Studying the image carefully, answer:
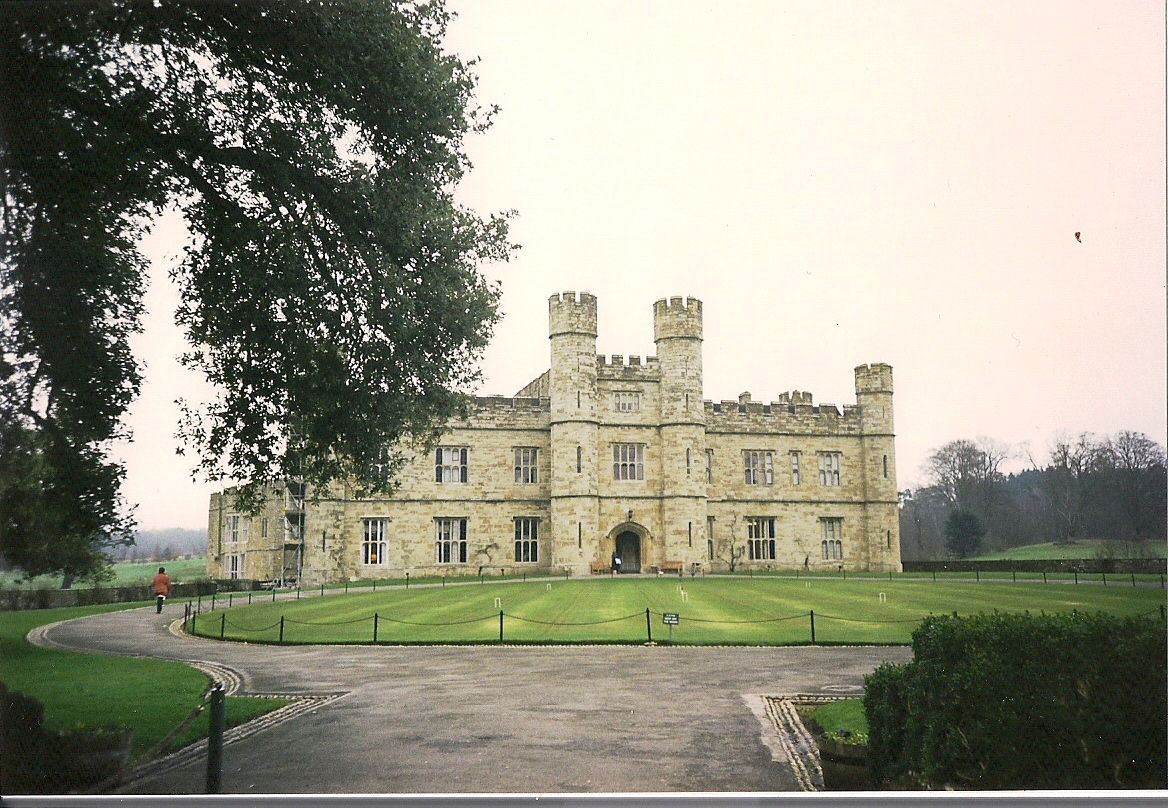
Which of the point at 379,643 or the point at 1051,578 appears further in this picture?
the point at 379,643

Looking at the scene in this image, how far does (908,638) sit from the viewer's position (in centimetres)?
830

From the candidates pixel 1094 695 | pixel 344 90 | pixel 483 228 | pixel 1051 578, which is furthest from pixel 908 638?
pixel 344 90

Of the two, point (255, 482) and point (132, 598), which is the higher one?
point (255, 482)

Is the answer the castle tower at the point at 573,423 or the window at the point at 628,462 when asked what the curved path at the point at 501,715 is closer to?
the castle tower at the point at 573,423

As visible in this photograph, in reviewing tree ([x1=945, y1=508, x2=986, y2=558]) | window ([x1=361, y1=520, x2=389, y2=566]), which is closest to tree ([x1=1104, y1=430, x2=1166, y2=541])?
tree ([x1=945, y1=508, x2=986, y2=558])

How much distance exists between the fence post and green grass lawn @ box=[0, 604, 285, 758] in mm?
755

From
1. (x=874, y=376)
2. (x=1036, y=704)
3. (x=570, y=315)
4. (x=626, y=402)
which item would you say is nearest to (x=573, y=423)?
(x=626, y=402)

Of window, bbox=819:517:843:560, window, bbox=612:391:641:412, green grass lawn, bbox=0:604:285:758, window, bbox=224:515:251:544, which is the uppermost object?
window, bbox=612:391:641:412

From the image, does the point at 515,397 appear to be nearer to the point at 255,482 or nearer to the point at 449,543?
the point at 449,543

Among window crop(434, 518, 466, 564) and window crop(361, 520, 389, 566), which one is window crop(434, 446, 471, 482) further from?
window crop(361, 520, 389, 566)

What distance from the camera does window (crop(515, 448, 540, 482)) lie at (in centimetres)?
2659

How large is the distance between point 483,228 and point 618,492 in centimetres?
1919

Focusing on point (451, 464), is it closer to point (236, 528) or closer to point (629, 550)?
point (629, 550)

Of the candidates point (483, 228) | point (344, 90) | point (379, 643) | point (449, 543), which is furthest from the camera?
point (449, 543)
